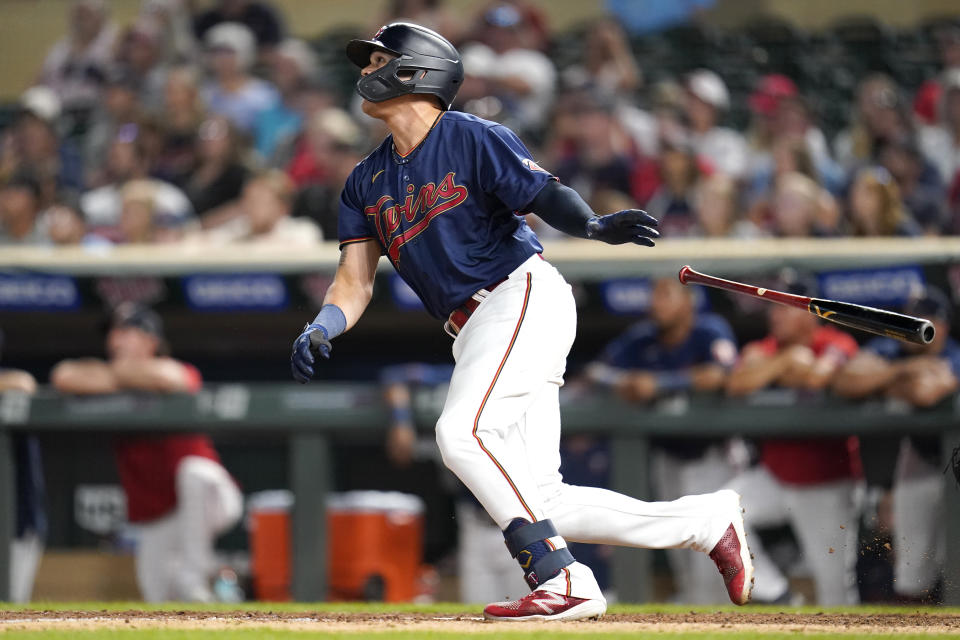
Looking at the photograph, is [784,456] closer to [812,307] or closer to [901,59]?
[812,307]

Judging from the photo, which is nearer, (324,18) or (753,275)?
(753,275)

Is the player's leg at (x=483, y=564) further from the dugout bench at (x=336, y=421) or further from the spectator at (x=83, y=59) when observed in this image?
the spectator at (x=83, y=59)

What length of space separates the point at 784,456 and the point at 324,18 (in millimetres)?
7695

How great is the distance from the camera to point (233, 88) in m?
8.70

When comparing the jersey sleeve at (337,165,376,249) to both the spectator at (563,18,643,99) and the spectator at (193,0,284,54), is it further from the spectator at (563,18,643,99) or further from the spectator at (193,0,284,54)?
the spectator at (193,0,284,54)

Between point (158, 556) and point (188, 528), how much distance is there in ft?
0.61

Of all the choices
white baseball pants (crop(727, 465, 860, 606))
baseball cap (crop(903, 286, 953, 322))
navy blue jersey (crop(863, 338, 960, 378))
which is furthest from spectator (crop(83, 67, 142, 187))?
baseball cap (crop(903, 286, 953, 322))

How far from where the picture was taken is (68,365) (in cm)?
608

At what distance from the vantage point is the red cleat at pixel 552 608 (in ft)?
11.0

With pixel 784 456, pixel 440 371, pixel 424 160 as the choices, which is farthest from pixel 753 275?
pixel 424 160

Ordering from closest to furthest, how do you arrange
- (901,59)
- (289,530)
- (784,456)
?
(784,456) < (289,530) < (901,59)

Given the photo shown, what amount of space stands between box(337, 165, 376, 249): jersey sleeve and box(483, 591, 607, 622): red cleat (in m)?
1.14

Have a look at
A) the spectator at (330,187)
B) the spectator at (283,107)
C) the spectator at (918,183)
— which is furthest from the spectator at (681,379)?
the spectator at (283,107)

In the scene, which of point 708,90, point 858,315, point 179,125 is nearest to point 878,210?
point 708,90
